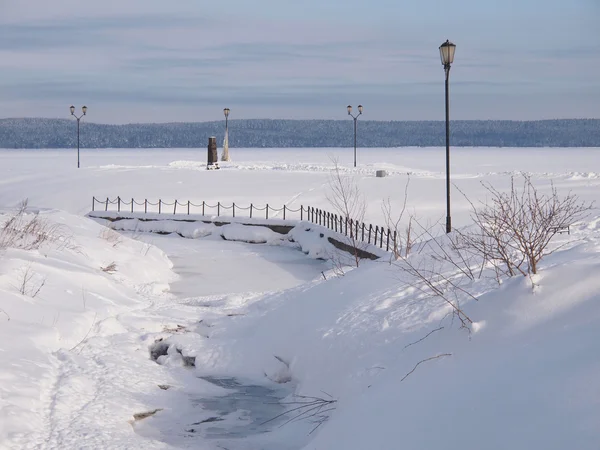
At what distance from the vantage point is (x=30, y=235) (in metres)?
16.7

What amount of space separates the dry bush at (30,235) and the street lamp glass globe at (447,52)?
9082 mm

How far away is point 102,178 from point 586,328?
40.6 metres

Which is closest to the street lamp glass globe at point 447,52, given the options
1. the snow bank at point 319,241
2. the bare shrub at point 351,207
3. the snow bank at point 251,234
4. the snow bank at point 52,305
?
the bare shrub at point 351,207

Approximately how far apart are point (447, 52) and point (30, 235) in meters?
9.62

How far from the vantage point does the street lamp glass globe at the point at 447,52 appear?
16.9 metres

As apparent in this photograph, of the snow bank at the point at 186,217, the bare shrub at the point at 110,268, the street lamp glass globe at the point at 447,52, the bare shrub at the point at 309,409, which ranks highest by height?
the street lamp glass globe at the point at 447,52

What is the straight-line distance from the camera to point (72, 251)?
17312 millimetres

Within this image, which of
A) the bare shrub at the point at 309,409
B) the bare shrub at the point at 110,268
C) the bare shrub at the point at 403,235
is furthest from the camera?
the bare shrub at the point at 110,268

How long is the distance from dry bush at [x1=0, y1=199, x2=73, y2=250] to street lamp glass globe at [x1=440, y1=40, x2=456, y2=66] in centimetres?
908

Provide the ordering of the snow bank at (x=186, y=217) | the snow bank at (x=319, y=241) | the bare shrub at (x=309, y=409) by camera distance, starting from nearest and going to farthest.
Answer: the bare shrub at (x=309, y=409) < the snow bank at (x=319, y=241) < the snow bank at (x=186, y=217)

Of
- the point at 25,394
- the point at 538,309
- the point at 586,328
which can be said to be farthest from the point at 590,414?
the point at 25,394

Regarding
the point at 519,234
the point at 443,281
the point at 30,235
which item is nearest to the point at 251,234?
the point at 30,235

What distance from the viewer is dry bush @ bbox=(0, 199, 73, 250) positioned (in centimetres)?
1560

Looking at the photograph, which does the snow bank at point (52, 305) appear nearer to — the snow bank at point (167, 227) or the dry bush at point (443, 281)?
the dry bush at point (443, 281)
